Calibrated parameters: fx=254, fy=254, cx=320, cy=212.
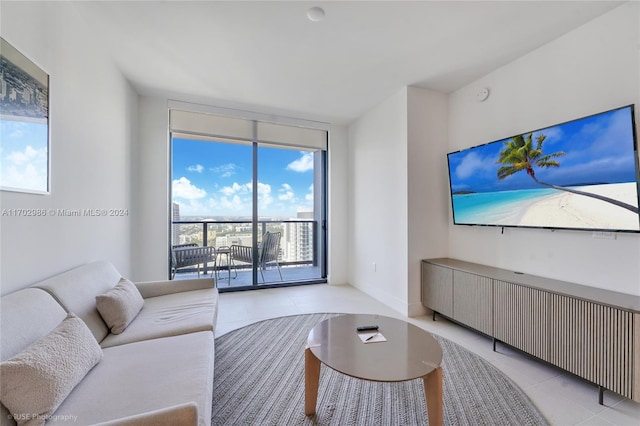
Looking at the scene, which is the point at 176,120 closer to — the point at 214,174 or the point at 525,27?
the point at 214,174

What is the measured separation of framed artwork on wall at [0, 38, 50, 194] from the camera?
1.29 meters

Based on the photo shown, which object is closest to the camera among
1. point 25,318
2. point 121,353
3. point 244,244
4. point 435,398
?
point 25,318

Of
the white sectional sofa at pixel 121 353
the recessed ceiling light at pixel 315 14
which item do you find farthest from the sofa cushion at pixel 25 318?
the recessed ceiling light at pixel 315 14

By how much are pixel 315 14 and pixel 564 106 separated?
2.19m

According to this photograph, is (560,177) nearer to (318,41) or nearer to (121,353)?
(318,41)

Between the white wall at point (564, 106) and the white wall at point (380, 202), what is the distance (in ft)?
2.53

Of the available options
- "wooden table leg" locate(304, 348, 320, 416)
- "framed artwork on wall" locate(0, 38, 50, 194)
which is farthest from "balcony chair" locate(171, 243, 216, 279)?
"wooden table leg" locate(304, 348, 320, 416)

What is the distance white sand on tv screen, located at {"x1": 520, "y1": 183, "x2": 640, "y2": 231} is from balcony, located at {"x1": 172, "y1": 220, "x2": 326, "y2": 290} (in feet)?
10.5

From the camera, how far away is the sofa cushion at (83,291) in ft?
4.74

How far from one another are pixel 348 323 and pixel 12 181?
213 cm

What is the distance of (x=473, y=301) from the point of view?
2.42 meters

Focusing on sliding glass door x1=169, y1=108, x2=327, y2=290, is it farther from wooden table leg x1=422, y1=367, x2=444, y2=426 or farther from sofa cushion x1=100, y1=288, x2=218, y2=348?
wooden table leg x1=422, y1=367, x2=444, y2=426

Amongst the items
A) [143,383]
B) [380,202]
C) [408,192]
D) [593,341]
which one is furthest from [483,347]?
[143,383]

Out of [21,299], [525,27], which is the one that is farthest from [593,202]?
[21,299]
